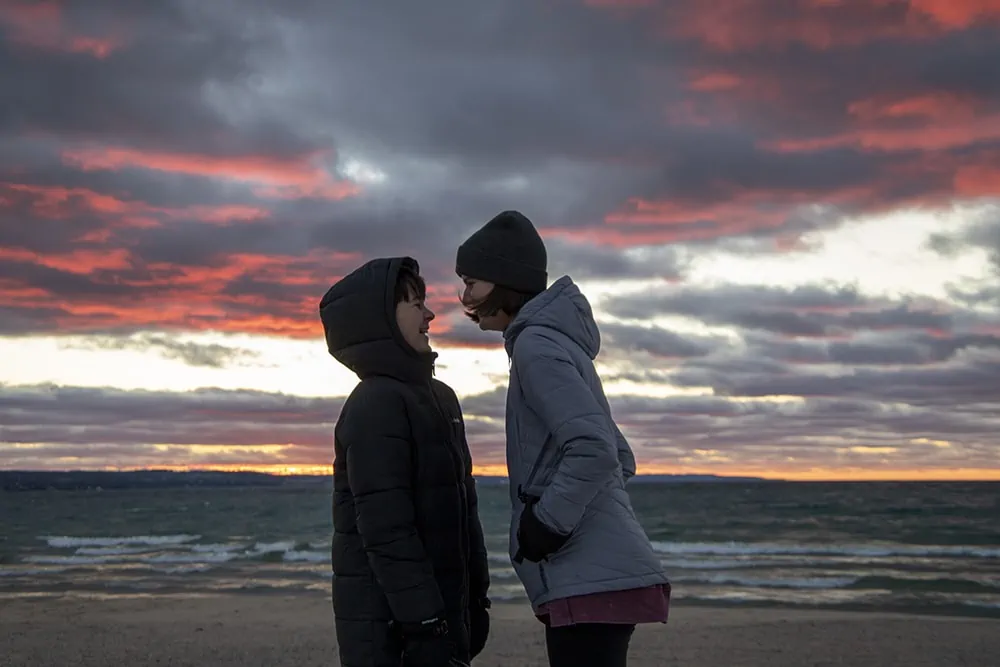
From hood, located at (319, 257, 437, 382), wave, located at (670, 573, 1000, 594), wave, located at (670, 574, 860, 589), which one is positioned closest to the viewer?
hood, located at (319, 257, 437, 382)

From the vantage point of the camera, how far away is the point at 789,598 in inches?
616

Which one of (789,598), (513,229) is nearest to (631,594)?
(513,229)

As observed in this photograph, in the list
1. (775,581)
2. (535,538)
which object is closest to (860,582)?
(775,581)

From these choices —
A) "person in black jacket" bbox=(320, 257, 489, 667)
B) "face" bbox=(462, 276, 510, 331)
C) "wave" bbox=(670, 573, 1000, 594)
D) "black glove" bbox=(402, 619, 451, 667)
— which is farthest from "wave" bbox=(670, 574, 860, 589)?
"face" bbox=(462, 276, 510, 331)

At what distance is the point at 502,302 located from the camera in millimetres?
3145

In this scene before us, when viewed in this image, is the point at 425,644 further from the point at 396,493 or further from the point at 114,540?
the point at 114,540

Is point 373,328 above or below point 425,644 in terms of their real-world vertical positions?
above

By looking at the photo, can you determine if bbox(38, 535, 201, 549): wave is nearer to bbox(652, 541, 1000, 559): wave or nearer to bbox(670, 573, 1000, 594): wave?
bbox(652, 541, 1000, 559): wave

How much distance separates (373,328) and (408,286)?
20cm

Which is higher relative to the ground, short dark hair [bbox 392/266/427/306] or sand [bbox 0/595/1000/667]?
short dark hair [bbox 392/266/427/306]

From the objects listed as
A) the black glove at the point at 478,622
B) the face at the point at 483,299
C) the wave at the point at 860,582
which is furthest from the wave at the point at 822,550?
the face at the point at 483,299

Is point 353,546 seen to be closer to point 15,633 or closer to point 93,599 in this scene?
point 15,633

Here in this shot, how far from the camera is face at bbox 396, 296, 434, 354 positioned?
343cm

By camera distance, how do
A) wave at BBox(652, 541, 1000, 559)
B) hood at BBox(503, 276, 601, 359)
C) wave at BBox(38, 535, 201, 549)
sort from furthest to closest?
1. wave at BBox(38, 535, 201, 549)
2. wave at BBox(652, 541, 1000, 559)
3. hood at BBox(503, 276, 601, 359)
